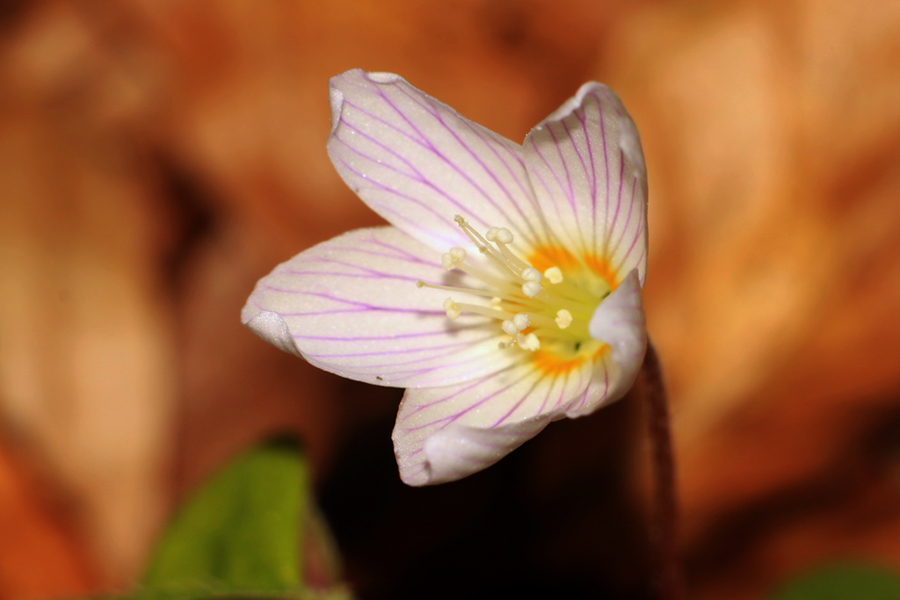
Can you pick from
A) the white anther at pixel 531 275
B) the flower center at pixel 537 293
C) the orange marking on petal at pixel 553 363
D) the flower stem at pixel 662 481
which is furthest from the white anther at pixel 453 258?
the flower stem at pixel 662 481

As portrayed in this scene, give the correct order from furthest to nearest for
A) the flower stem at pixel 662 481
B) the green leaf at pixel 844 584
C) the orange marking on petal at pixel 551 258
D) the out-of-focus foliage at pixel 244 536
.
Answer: the green leaf at pixel 844 584
the out-of-focus foliage at pixel 244 536
the orange marking on petal at pixel 551 258
the flower stem at pixel 662 481

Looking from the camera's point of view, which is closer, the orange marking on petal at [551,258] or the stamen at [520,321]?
the stamen at [520,321]

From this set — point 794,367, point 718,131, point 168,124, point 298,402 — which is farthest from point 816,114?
point 168,124

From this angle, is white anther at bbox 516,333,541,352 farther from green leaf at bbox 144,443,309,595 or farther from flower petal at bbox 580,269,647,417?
green leaf at bbox 144,443,309,595

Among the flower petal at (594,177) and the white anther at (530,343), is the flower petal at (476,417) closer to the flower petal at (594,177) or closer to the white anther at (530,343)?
the white anther at (530,343)

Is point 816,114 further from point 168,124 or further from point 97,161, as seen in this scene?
point 97,161

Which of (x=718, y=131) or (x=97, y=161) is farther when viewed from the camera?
(x=97, y=161)
